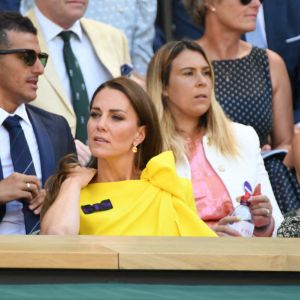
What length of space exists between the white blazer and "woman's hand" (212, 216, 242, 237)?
0.32 m

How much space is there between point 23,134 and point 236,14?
1.83 m

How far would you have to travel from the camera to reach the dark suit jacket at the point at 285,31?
7.00m

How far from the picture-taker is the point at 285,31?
23.0 ft

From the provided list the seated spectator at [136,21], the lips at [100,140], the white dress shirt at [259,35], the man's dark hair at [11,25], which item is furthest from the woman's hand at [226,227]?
the white dress shirt at [259,35]

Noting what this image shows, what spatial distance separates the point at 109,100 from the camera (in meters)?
4.96

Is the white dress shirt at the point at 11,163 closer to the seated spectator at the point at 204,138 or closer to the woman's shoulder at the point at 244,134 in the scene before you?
the seated spectator at the point at 204,138

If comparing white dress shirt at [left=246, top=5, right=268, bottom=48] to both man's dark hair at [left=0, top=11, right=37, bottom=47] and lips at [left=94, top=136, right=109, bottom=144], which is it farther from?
lips at [left=94, top=136, right=109, bottom=144]

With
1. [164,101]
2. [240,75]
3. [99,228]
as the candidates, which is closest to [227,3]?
[240,75]

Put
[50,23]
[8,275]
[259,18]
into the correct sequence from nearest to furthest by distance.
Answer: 1. [8,275]
2. [50,23]
3. [259,18]

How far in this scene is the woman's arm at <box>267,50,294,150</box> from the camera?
A: 21.4 ft

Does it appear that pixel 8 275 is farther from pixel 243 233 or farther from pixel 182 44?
pixel 182 44

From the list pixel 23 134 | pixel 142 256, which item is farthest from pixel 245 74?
pixel 142 256

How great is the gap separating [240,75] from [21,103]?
4.84 feet

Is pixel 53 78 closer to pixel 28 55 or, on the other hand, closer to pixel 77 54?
pixel 77 54
